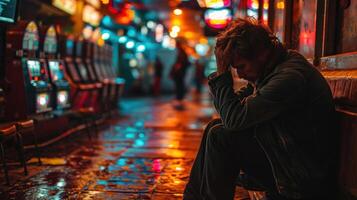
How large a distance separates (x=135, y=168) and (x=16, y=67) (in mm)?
2747

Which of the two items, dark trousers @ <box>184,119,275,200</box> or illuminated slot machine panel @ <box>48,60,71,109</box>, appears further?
illuminated slot machine panel @ <box>48,60,71,109</box>

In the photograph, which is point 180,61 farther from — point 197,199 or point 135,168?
point 197,199

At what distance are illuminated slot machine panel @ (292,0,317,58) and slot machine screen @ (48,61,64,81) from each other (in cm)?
489

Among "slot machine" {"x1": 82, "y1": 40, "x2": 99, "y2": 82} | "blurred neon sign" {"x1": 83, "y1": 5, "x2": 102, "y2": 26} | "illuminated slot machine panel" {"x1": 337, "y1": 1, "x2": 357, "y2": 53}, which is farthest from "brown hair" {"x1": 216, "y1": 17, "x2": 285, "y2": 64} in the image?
"blurred neon sign" {"x1": 83, "y1": 5, "x2": 102, "y2": 26}

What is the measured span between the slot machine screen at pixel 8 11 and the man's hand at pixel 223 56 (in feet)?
13.8

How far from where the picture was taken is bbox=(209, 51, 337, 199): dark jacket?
2.78 meters

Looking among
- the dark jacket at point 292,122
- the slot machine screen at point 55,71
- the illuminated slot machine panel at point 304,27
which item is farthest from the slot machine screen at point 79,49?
the dark jacket at point 292,122

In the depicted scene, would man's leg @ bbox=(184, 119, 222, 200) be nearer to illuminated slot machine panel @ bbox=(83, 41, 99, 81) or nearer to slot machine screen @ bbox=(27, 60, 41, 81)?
slot machine screen @ bbox=(27, 60, 41, 81)

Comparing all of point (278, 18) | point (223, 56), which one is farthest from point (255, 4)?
point (223, 56)

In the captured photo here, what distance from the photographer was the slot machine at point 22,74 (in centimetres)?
709

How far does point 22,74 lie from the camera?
719 centimetres

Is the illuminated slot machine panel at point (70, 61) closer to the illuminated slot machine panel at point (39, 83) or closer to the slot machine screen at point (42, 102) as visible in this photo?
the illuminated slot machine panel at point (39, 83)

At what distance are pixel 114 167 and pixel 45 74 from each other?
295cm

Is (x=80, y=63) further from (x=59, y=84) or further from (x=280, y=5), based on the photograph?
(x=280, y=5)
